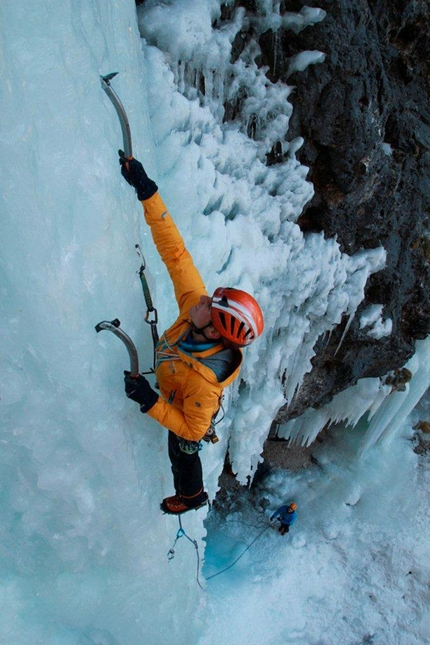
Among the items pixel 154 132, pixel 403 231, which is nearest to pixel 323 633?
pixel 403 231

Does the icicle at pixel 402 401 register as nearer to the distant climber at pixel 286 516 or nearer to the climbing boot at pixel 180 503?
the distant climber at pixel 286 516

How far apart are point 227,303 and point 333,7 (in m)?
3.24

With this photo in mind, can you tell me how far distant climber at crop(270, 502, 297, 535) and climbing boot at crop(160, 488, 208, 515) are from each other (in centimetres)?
396

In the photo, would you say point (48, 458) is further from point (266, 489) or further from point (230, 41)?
point (266, 489)

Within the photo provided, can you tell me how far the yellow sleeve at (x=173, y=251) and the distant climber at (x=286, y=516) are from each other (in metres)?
4.83

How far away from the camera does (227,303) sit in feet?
7.27

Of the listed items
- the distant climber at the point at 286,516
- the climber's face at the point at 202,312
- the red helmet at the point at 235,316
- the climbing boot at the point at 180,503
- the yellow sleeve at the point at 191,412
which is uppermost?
the red helmet at the point at 235,316

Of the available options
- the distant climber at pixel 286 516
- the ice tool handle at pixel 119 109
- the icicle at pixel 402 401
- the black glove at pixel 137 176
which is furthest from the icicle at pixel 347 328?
the ice tool handle at pixel 119 109

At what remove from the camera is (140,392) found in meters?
2.22

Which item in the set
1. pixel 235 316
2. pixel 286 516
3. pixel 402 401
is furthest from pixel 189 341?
pixel 402 401

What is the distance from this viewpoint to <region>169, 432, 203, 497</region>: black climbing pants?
→ 9.00 ft

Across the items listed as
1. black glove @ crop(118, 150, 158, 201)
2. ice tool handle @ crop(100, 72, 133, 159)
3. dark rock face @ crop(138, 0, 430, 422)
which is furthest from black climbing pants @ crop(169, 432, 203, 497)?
dark rock face @ crop(138, 0, 430, 422)

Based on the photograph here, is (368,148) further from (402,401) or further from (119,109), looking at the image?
(402,401)

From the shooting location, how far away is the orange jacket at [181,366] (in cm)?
230
